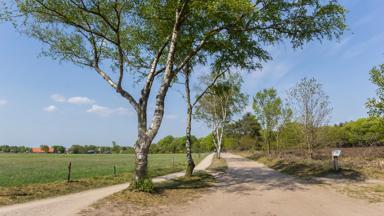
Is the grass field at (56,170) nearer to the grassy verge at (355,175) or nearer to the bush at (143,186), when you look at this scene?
the bush at (143,186)

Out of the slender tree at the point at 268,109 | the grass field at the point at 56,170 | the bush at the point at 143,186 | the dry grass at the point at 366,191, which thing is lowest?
the dry grass at the point at 366,191

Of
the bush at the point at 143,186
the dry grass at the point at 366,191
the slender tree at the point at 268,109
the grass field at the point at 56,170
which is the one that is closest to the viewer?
the dry grass at the point at 366,191

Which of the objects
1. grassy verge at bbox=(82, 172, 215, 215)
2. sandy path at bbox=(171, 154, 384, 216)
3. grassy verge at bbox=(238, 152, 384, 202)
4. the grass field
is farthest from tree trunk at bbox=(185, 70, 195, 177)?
grassy verge at bbox=(238, 152, 384, 202)

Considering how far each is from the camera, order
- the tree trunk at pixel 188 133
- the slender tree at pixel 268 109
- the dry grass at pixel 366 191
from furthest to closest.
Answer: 1. the slender tree at pixel 268 109
2. the tree trunk at pixel 188 133
3. the dry grass at pixel 366 191

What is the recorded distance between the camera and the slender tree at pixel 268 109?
40.7m

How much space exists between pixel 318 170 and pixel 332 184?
592cm

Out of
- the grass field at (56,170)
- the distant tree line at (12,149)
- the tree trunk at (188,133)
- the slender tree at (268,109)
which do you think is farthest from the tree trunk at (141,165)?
the distant tree line at (12,149)

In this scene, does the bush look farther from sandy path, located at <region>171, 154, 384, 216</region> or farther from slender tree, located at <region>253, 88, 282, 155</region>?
slender tree, located at <region>253, 88, 282, 155</region>


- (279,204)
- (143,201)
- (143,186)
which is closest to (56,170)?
→ (143,186)

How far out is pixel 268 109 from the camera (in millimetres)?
41000

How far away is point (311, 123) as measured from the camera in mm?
28562

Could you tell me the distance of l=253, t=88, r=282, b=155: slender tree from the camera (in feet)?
133

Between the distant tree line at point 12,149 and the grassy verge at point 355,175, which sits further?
the distant tree line at point 12,149

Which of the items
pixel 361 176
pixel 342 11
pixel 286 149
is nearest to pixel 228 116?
pixel 286 149
